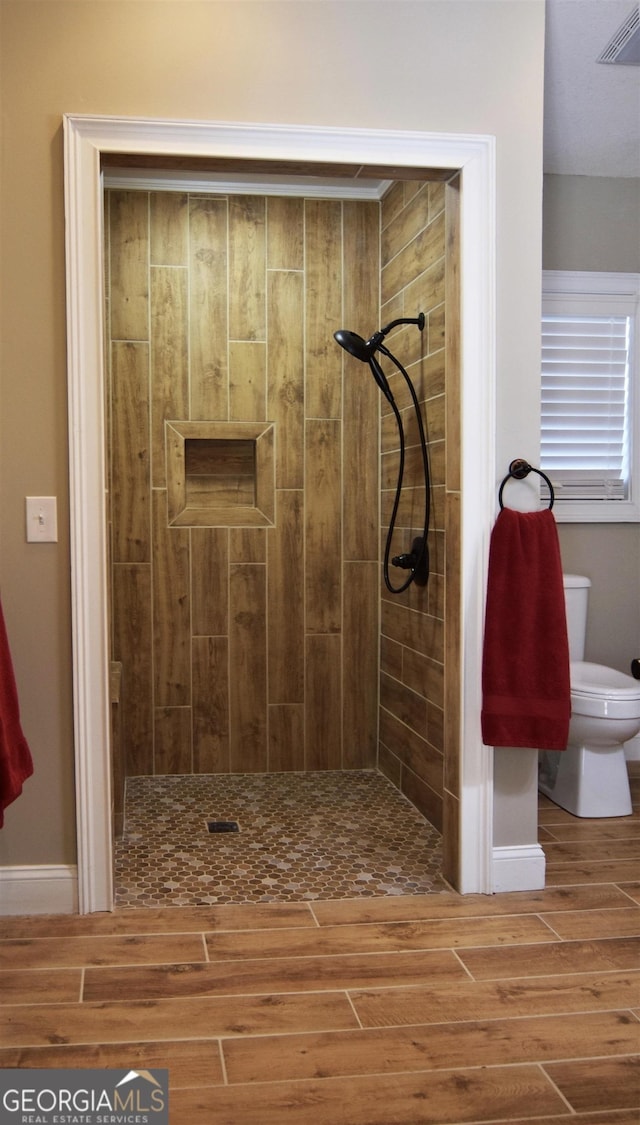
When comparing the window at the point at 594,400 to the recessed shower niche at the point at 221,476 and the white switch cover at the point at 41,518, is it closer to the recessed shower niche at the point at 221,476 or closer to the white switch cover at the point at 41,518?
the recessed shower niche at the point at 221,476

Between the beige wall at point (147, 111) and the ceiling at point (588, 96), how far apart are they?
0.34 m

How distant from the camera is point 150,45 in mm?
2570

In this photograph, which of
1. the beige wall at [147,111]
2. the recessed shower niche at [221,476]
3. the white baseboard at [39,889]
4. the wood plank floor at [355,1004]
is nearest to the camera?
the wood plank floor at [355,1004]

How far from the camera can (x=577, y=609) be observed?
3969 millimetres

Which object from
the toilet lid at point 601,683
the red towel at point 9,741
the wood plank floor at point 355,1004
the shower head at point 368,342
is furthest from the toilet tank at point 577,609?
the red towel at point 9,741

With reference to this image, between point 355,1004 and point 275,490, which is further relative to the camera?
point 275,490

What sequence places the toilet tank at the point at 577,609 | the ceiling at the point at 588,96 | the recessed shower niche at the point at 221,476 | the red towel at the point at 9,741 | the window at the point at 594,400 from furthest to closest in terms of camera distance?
the window at the point at 594,400
the recessed shower niche at the point at 221,476
the toilet tank at the point at 577,609
the ceiling at the point at 588,96
the red towel at the point at 9,741

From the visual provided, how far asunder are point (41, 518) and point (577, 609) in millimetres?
2256

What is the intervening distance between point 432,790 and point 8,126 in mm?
2420

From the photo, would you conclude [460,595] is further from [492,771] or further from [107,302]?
[107,302]

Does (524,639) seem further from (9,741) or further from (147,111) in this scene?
(147,111)

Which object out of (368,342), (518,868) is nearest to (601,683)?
(518,868)

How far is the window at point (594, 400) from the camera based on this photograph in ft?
13.8

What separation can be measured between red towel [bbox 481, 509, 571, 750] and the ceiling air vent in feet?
5.06
